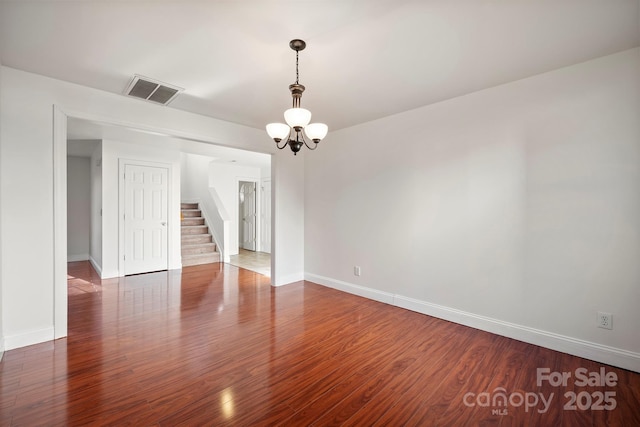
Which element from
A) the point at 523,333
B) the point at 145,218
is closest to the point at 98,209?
the point at 145,218

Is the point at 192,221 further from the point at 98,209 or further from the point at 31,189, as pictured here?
the point at 31,189

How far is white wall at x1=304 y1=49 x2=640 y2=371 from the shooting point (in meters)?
2.31

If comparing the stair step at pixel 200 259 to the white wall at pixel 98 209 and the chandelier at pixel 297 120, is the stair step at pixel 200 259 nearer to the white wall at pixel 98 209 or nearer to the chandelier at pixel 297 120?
the white wall at pixel 98 209

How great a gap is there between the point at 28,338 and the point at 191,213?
520 centimetres

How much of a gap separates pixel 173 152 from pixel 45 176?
3.37 metres

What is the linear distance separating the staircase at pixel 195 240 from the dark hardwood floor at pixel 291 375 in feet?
9.71

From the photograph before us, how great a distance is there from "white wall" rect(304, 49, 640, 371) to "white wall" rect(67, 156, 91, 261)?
6998 mm

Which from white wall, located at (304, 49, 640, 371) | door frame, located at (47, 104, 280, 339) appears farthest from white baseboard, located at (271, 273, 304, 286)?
door frame, located at (47, 104, 280, 339)

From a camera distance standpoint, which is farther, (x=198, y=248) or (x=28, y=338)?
(x=198, y=248)

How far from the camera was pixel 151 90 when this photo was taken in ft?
9.67

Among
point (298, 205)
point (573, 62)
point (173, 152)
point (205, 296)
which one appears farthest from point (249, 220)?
point (573, 62)

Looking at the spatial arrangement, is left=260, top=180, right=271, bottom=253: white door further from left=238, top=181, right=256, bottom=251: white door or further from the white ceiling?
the white ceiling

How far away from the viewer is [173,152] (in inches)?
232

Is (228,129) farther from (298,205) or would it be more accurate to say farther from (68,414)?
(68,414)
